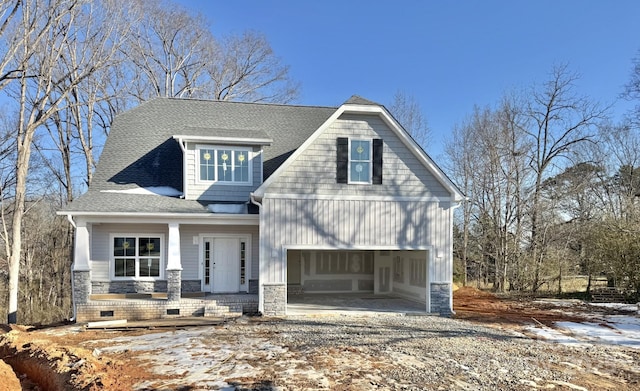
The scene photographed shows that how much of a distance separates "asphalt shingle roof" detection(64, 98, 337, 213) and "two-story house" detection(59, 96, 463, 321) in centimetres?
6

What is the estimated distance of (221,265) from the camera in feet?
41.8

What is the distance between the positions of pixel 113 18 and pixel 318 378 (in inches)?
714

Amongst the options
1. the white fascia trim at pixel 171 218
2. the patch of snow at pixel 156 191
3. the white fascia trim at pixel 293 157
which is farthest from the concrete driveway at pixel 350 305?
the patch of snow at pixel 156 191

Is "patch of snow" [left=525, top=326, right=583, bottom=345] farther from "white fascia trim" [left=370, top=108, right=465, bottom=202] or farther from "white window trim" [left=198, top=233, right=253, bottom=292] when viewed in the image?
"white window trim" [left=198, top=233, right=253, bottom=292]

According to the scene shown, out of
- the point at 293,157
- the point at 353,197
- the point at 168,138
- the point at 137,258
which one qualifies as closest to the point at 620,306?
the point at 353,197

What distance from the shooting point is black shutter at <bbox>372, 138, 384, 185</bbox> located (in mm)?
11539

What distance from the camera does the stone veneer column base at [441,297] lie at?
38.3 ft

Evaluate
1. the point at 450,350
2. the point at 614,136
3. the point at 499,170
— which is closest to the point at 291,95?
the point at 499,170

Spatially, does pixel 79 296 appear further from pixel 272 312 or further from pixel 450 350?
pixel 450 350

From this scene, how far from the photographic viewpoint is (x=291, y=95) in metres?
28.2

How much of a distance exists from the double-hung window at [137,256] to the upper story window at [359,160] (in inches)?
239

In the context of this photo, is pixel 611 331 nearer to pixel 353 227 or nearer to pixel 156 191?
pixel 353 227

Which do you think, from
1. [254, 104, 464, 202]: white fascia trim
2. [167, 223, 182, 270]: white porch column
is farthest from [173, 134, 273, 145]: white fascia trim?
[167, 223, 182, 270]: white porch column

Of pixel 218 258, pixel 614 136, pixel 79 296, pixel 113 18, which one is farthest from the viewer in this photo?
pixel 614 136
